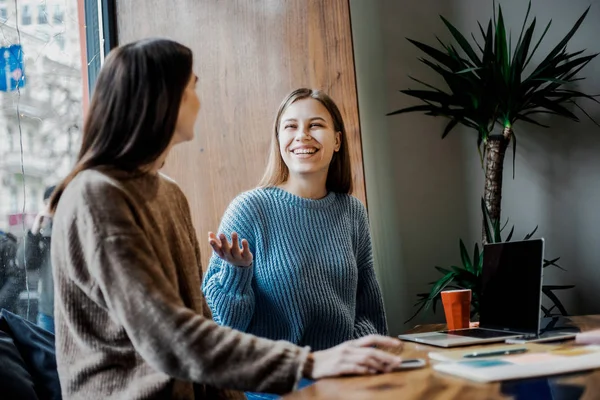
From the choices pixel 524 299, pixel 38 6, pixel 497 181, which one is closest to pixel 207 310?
pixel 524 299

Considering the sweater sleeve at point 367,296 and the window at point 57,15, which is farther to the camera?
the window at point 57,15

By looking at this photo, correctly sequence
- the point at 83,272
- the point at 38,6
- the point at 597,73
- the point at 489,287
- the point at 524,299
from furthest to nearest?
1. the point at 597,73
2. the point at 38,6
3. the point at 489,287
4. the point at 524,299
5. the point at 83,272

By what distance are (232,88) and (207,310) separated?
1.36 m

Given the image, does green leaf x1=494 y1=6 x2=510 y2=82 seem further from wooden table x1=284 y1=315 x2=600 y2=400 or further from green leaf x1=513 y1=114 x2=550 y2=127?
wooden table x1=284 y1=315 x2=600 y2=400

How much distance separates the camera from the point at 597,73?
3.08 m

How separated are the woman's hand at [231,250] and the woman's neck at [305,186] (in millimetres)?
464

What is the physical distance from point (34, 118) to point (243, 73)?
0.81 m

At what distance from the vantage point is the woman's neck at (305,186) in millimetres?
2201

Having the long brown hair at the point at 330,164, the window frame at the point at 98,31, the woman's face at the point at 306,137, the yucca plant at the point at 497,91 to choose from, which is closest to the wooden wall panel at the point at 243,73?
the window frame at the point at 98,31

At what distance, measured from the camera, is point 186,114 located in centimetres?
133

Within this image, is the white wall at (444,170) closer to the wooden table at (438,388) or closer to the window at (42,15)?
the window at (42,15)

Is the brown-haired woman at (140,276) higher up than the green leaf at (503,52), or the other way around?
the green leaf at (503,52)

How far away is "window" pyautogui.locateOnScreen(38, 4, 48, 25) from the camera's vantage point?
2.42 meters

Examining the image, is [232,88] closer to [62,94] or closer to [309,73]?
[309,73]
